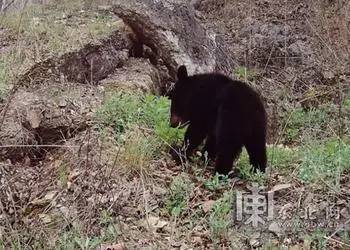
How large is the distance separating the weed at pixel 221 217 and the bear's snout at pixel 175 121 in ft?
4.12

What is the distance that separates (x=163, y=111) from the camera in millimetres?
5312

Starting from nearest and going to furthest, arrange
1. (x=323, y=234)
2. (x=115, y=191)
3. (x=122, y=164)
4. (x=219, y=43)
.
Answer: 1. (x=323, y=234)
2. (x=115, y=191)
3. (x=122, y=164)
4. (x=219, y=43)

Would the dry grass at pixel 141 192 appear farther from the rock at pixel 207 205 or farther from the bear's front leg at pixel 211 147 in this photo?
the bear's front leg at pixel 211 147

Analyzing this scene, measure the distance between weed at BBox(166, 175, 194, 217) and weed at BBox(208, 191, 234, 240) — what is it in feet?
0.83

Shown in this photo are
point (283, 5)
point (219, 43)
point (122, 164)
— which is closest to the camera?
point (122, 164)

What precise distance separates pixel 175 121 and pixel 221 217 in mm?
1667

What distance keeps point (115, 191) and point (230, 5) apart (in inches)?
326

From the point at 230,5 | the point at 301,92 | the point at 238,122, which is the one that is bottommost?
the point at 301,92

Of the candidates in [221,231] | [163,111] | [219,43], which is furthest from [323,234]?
[219,43]

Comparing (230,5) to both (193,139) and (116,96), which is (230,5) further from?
(193,139)

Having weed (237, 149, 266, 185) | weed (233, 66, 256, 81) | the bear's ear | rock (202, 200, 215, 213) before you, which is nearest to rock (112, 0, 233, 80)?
weed (233, 66, 256, 81)

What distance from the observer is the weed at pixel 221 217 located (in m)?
3.49

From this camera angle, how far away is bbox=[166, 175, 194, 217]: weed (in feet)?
12.9

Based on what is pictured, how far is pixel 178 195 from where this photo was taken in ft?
13.2
